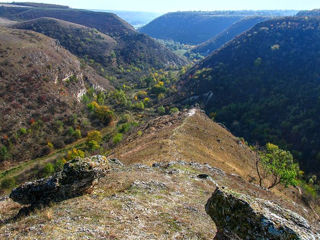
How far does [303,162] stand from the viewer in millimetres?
89062

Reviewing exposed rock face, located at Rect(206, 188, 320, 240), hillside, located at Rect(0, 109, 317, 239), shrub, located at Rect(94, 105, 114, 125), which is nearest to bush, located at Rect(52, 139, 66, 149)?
shrub, located at Rect(94, 105, 114, 125)

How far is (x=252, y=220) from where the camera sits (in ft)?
35.8

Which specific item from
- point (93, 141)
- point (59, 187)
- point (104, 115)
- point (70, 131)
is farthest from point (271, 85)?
point (59, 187)

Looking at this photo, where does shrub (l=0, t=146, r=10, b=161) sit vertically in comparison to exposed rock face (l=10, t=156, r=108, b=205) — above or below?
below

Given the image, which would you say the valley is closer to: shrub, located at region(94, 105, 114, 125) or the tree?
the tree

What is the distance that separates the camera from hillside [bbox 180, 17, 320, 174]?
325 feet

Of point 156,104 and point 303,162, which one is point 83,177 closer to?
point 303,162

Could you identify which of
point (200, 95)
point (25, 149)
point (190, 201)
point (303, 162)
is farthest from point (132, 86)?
point (190, 201)

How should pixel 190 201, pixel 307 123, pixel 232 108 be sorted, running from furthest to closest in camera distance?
1. pixel 232 108
2. pixel 307 123
3. pixel 190 201

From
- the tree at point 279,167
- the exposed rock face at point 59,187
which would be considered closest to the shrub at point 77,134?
the tree at point 279,167

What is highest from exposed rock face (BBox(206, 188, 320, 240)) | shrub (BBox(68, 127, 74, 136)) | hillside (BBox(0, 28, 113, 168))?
exposed rock face (BBox(206, 188, 320, 240))

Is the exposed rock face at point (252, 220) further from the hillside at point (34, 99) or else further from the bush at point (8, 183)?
the hillside at point (34, 99)

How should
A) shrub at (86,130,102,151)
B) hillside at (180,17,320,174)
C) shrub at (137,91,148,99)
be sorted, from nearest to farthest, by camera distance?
shrub at (86,130,102,151)
hillside at (180,17,320,174)
shrub at (137,91,148,99)

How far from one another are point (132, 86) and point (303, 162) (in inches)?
5564
